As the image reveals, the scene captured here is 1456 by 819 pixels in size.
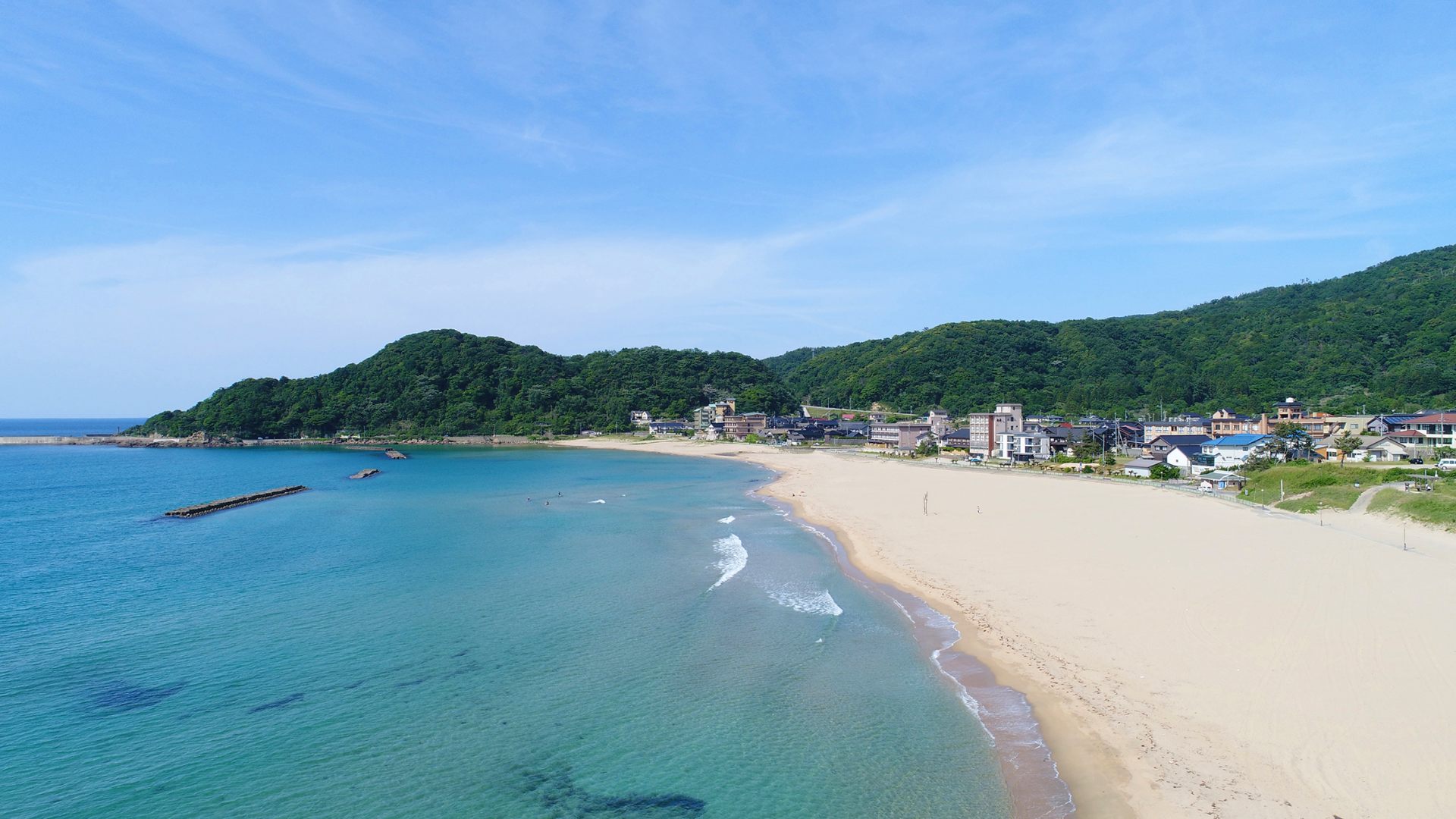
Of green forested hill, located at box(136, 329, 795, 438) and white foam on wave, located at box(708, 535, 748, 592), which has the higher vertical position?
green forested hill, located at box(136, 329, 795, 438)

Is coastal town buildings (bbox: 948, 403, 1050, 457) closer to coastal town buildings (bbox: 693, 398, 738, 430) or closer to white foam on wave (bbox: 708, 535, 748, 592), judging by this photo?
white foam on wave (bbox: 708, 535, 748, 592)

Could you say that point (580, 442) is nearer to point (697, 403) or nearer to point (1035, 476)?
point (697, 403)

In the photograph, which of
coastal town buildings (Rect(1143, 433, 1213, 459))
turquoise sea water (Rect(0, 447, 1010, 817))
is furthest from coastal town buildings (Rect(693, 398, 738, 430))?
turquoise sea water (Rect(0, 447, 1010, 817))

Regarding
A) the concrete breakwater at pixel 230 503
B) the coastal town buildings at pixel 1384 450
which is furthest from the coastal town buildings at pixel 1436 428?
the concrete breakwater at pixel 230 503

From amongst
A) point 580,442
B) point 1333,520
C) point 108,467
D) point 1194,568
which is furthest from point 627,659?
point 580,442

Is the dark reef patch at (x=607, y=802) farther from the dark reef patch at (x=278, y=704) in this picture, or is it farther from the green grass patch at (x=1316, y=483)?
the green grass patch at (x=1316, y=483)

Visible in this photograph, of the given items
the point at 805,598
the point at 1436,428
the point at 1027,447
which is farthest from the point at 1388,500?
the point at 1027,447
